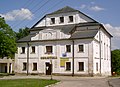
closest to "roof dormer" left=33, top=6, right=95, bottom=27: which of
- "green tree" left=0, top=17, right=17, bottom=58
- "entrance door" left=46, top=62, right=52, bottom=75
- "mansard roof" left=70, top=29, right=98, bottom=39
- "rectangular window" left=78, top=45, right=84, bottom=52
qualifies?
"mansard roof" left=70, top=29, right=98, bottom=39

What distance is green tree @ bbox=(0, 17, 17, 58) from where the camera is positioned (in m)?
42.0

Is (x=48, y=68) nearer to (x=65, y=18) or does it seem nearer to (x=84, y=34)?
(x=84, y=34)

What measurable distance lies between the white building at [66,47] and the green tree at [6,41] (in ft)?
21.9

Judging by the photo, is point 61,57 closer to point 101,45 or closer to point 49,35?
point 49,35

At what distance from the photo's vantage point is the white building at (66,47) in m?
43.4

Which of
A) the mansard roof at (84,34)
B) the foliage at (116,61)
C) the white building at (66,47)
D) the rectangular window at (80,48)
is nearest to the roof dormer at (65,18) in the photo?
the white building at (66,47)

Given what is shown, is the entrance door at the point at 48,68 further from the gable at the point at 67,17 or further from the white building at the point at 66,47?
the gable at the point at 67,17

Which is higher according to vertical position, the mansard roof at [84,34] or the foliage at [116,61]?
the mansard roof at [84,34]

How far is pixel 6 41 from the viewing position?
4216 cm

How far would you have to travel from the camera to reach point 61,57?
4550 centimetres

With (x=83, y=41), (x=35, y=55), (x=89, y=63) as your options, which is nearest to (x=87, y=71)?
(x=89, y=63)

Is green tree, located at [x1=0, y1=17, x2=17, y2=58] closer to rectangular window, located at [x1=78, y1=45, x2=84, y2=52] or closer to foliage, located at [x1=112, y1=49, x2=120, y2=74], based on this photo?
rectangular window, located at [x1=78, y1=45, x2=84, y2=52]

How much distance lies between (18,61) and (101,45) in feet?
55.5

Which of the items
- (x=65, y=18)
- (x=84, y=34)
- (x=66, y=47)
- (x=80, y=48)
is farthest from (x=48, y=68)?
(x=65, y=18)
